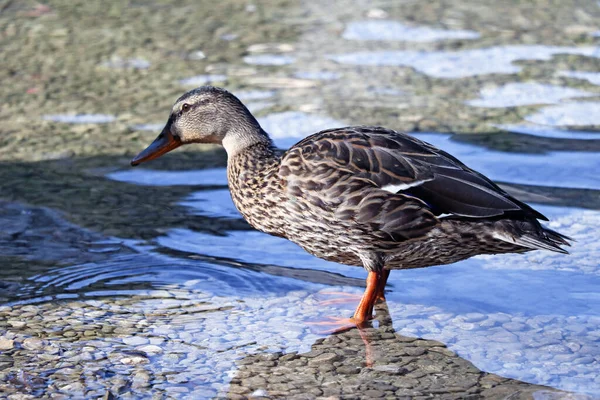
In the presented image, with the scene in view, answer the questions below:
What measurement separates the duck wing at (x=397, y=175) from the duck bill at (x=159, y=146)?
95cm

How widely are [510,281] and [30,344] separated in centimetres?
268

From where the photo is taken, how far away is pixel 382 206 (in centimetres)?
500

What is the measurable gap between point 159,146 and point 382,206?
1577 mm

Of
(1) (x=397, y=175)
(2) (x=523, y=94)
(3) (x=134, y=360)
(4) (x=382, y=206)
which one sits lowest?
(3) (x=134, y=360)

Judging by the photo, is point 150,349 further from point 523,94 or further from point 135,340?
point 523,94

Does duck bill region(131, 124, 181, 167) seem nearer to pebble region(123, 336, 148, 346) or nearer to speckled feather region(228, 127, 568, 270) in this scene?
speckled feather region(228, 127, 568, 270)

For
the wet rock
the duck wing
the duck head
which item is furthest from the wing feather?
the wet rock

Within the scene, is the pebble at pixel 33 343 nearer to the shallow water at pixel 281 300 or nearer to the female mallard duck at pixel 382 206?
the shallow water at pixel 281 300

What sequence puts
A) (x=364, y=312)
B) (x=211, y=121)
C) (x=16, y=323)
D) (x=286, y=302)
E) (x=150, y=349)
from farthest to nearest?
(x=211, y=121)
(x=286, y=302)
(x=364, y=312)
(x=16, y=323)
(x=150, y=349)

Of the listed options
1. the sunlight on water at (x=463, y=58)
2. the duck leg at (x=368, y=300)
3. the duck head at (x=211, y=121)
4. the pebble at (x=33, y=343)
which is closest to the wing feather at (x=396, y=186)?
the duck leg at (x=368, y=300)

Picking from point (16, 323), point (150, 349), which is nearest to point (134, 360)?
point (150, 349)

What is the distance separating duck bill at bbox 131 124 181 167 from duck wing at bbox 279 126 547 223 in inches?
37.3

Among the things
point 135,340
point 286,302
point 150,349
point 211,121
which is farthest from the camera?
point 211,121

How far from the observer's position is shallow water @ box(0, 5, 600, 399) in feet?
15.0
